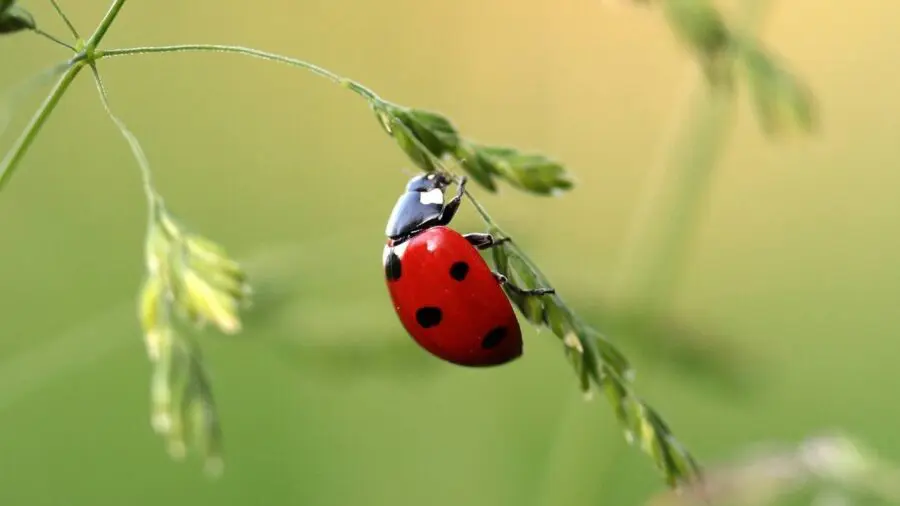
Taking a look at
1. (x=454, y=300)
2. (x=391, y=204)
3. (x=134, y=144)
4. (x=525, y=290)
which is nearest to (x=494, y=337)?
(x=454, y=300)

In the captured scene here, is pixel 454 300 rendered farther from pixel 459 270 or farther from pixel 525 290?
pixel 525 290

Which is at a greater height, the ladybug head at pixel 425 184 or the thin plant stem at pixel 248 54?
the ladybug head at pixel 425 184

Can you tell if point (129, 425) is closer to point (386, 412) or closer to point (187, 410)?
point (386, 412)

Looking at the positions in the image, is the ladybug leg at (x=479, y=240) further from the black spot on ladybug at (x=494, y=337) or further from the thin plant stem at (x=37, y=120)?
the thin plant stem at (x=37, y=120)

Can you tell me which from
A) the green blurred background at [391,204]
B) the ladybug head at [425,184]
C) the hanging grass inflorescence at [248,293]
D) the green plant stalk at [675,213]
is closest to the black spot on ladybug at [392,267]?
the ladybug head at [425,184]

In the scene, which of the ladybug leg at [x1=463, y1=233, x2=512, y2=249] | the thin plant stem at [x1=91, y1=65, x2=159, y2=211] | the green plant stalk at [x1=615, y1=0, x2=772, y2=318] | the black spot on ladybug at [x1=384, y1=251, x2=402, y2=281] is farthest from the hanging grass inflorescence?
the green plant stalk at [x1=615, y1=0, x2=772, y2=318]

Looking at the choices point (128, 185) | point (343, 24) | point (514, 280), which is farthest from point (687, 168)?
point (128, 185)

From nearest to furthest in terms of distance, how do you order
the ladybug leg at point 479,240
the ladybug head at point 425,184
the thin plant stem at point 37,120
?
the thin plant stem at point 37,120 < the ladybug leg at point 479,240 < the ladybug head at point 425,184
